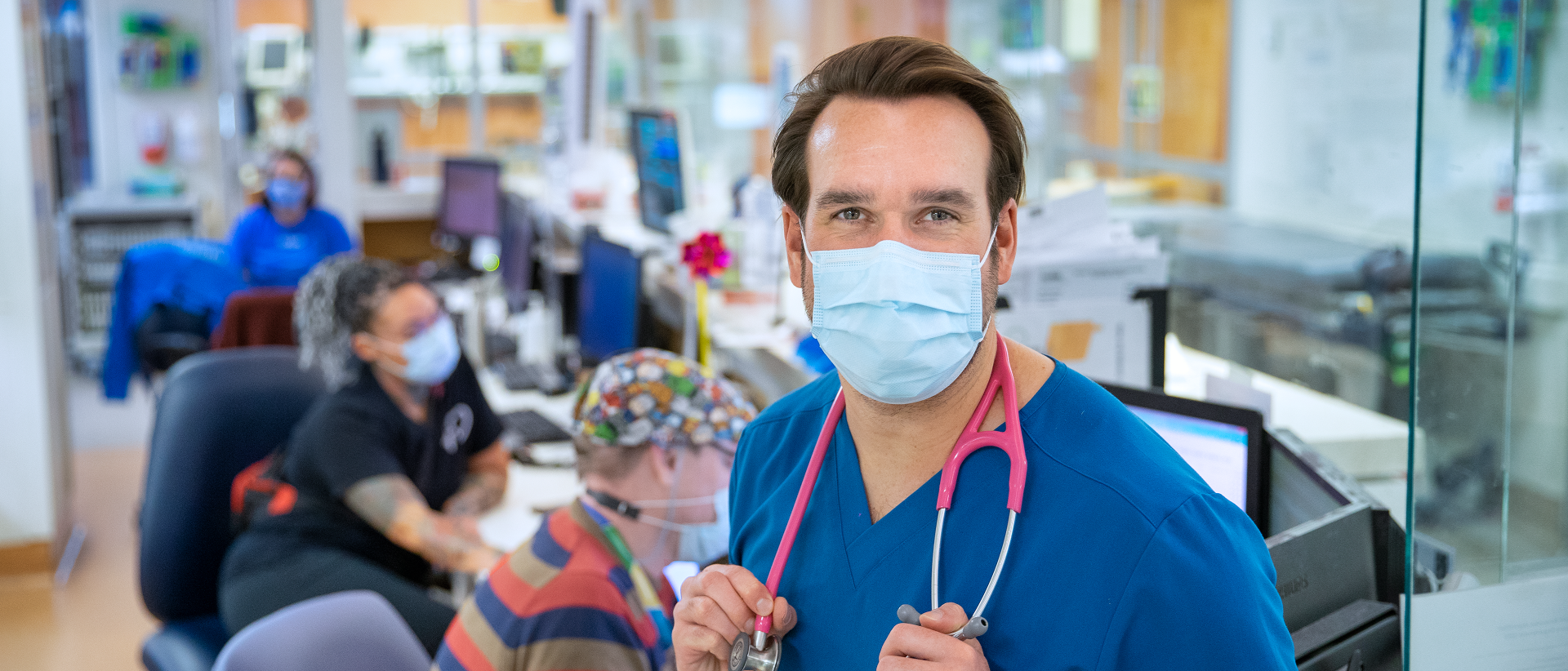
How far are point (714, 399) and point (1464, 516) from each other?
95 centimetres

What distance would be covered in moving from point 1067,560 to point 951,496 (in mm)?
105

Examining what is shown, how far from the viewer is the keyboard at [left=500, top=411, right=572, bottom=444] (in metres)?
3.02

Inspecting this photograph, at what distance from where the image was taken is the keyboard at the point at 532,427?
119 inches

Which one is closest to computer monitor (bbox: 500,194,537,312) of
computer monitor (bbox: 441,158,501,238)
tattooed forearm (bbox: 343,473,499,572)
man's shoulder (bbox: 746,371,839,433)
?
computer monitor (bbox: 441,158,501,238)

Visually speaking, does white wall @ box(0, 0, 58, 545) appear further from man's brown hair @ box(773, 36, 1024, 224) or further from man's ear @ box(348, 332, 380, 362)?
man's brown hair @ box(773, 36, 1024, 224)

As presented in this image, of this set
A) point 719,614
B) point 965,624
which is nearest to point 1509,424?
point 965,624

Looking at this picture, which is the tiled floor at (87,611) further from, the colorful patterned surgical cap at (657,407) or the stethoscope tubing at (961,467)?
the stethoscope tubing at (961,467)

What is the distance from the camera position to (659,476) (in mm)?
1662

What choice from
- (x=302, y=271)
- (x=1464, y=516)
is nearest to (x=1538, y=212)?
(x=1464, y=516)

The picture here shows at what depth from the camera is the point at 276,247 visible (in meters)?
5.10

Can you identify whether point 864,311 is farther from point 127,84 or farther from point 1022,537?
point 127,84

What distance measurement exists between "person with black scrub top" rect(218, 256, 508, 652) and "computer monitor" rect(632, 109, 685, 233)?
1214 mm

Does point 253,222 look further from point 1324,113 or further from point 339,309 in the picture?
point 1324,113

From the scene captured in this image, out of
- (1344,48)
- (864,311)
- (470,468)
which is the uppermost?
(1344,48)
